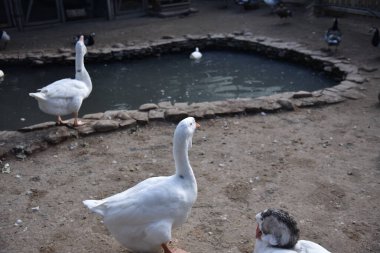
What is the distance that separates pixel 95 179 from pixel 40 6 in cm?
1168

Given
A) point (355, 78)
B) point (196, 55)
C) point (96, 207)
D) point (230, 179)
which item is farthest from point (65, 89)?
point (196, 55)

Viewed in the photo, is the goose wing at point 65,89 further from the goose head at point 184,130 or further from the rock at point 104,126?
the goose head at point 184,130

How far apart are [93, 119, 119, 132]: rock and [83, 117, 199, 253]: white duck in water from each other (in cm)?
300

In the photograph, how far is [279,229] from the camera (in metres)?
2.92

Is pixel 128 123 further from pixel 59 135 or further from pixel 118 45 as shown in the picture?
pixel 118 45

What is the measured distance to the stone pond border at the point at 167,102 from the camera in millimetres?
6184

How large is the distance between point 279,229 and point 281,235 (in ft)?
0.14

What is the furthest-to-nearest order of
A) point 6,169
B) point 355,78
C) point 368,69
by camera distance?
point 368,69 < point 355,78 < point 6,169

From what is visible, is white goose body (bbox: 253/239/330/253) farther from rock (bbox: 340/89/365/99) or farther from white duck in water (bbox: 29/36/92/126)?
rock (bbox: 340/89/365/99)

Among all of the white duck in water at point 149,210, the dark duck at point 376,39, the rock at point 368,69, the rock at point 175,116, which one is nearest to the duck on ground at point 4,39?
the rock at point 175,116

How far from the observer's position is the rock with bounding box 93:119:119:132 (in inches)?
251

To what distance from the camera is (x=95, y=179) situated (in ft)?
17.0

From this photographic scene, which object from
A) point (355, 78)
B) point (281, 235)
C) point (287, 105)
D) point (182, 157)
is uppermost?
point (182, 157)

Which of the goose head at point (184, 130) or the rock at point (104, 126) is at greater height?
the goose head at point (184, 130)
